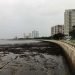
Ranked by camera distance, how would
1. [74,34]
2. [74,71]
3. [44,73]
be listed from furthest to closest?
[74,34] → [44,73] → [74,71]

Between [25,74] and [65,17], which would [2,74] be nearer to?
[25,74]

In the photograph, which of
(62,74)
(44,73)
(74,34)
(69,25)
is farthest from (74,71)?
(69,25)

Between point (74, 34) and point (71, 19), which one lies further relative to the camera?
point (71, 19)

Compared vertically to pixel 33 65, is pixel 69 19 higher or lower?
lower

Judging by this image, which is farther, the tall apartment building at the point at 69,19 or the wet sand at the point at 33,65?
the tall apartment building at the point at 69,19

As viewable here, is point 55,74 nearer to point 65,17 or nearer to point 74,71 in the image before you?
point 74,71

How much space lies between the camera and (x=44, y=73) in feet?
50.3

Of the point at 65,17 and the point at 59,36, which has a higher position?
the point at 65,17

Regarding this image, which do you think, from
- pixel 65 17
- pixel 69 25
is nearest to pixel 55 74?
pixel 69 25

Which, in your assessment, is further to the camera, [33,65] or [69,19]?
[69,19]

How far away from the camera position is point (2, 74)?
14.7 meters

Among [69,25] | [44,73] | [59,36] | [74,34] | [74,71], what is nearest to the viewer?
[74,71]

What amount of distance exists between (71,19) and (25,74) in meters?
180

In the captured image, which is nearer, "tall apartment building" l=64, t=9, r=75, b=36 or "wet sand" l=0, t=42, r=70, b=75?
"wet sand" l=0, t=42, r=70, b=75
